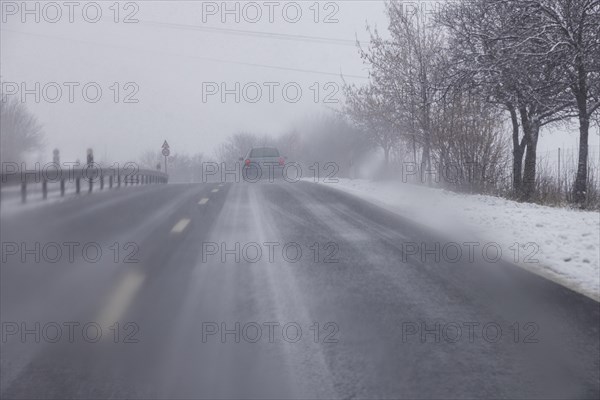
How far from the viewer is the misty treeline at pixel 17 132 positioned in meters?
50.9

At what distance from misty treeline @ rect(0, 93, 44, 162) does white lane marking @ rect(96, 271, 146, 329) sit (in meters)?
45.1

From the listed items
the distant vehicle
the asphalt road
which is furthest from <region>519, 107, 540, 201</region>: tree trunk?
the distant vehicle

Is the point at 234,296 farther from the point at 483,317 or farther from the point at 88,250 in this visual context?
the point at 88,250

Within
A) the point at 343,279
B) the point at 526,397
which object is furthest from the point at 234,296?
the point at 526,397

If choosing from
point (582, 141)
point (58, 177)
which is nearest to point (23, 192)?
point (58, 177)

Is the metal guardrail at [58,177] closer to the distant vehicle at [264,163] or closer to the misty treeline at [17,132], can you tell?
the distant vehicle at [264,163]

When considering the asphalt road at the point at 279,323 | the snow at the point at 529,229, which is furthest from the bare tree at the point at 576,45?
the asphalt road at the point at 279,323

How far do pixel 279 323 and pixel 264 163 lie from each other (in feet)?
72.9

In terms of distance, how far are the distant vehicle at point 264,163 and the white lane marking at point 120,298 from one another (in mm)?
20443

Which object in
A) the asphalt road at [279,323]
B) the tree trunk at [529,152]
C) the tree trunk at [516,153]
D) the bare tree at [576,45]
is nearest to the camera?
the asphalt road at [279,323]

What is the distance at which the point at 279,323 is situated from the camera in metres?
4.68

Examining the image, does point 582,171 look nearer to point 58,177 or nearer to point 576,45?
point 576,45

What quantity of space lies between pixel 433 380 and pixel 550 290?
9.07 ft

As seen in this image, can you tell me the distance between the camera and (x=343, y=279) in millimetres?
6184
